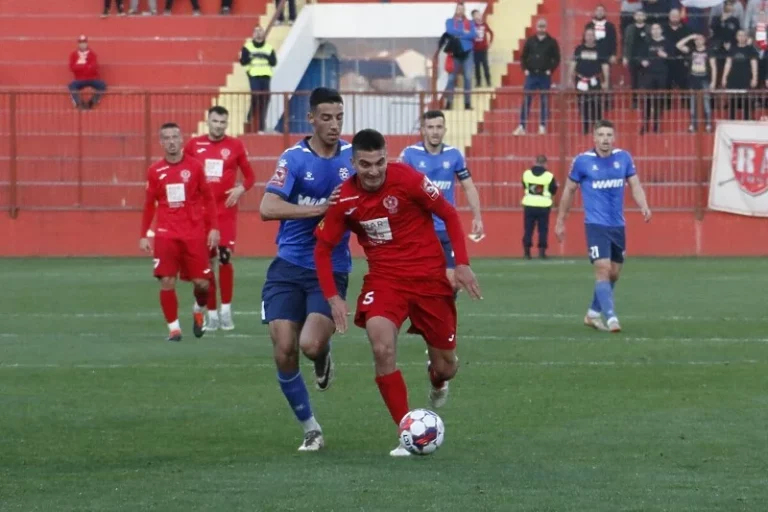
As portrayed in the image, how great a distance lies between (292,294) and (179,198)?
19.5 feet

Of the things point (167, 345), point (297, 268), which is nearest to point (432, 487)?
point (297, 268)

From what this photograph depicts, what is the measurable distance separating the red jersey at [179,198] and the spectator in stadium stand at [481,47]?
16996mm

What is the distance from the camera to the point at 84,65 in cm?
3241

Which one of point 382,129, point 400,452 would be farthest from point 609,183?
point 382,129

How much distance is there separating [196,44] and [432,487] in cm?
2777

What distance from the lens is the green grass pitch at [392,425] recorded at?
25.7 feet

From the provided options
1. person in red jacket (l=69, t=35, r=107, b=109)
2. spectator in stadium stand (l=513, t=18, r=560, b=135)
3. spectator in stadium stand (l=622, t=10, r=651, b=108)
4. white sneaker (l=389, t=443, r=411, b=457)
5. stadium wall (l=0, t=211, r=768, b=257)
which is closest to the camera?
white sneaker (l=389, t=443, r=411, b=457)

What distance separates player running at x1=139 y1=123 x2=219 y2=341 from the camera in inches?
594

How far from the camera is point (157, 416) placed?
416 inches

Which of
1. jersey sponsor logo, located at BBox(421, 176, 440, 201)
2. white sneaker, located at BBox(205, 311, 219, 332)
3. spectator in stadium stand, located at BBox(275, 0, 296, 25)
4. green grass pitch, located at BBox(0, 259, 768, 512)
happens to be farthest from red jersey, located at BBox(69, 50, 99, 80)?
jersey sponsor logo, located at BBox(421, 176, 440, 201)

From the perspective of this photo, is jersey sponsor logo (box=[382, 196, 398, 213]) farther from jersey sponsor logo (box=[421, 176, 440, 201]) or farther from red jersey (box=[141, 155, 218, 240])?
red jersey (box=[141, 155, 218, 240])

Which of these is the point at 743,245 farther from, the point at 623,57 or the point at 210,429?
the point at 210,429

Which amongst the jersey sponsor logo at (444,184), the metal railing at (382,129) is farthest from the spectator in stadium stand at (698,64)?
the jersey sponsor logo at (444,184)

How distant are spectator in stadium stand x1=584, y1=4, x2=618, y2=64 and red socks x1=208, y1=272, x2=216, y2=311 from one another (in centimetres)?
1543
